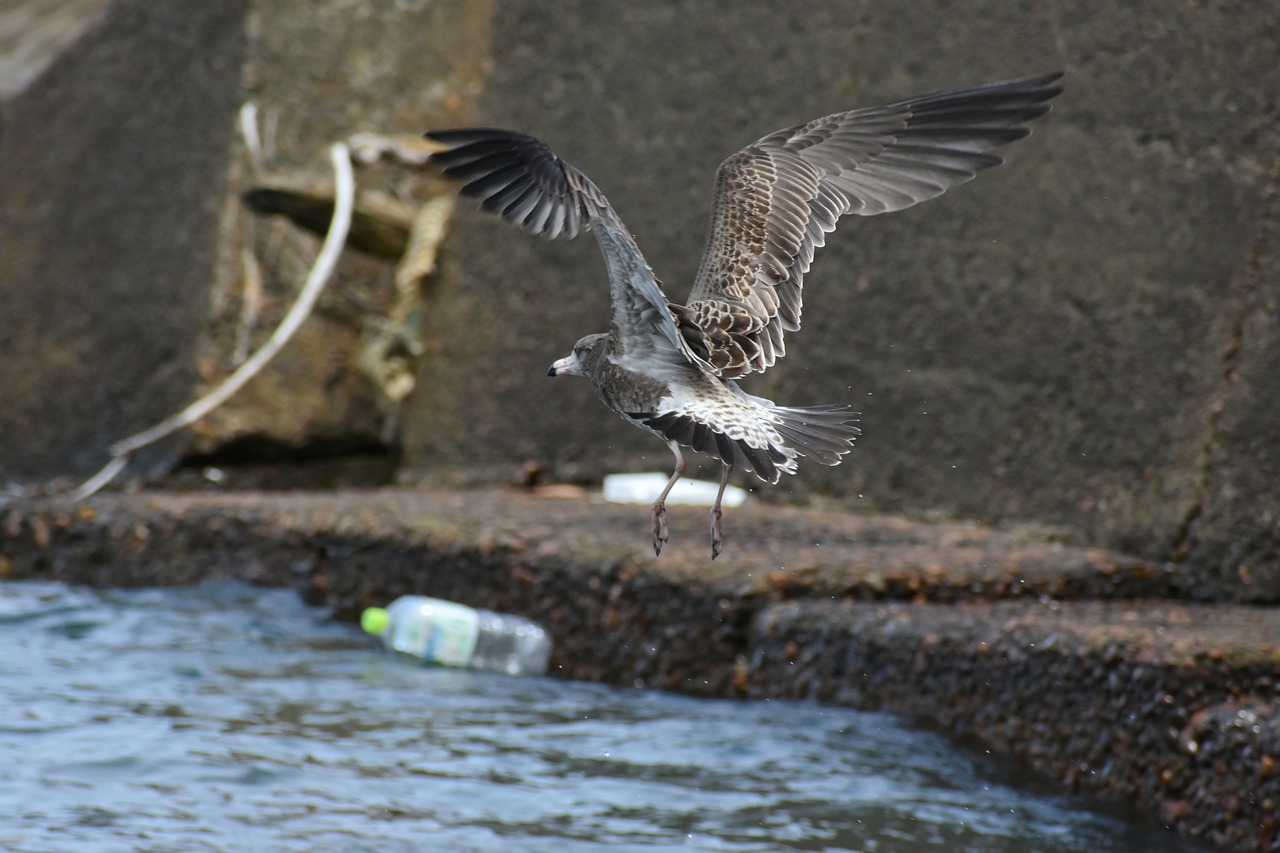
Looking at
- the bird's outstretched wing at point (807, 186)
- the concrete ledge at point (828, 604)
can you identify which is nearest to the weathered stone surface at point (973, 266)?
the concrete ledge at point (828, 604)

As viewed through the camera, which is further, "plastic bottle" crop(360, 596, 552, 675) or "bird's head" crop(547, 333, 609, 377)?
"plastic bottle" crop(360, 596, 552, 675)

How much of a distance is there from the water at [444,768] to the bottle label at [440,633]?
0.06m

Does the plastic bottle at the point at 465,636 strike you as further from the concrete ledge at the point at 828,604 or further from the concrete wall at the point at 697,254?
the concrete wall at the point at 697,254

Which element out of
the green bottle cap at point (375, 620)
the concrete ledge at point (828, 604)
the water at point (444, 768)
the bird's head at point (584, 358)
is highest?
the bird's head at point (584, 358)

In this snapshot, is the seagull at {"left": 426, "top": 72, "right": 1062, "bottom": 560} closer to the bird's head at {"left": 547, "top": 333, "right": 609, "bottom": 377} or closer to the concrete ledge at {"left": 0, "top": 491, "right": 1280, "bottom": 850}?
the bird's head at {"left": 547, "top": 333, "right": 609, "bottom": 377}

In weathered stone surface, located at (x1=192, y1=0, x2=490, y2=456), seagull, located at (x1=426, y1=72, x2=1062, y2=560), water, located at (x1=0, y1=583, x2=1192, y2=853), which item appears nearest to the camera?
seagull, located at (x1=426, y1=72, x2=1062, y2=560)

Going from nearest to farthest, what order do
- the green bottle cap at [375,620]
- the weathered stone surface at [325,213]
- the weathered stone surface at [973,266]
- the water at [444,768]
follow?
the water at [444,768] → the weathered stone surface at [973,266] → the green bottle cap at [375,620] → the weathered stone surface at [325,213]

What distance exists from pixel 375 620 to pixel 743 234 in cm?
201

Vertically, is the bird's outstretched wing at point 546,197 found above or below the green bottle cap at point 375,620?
→ above

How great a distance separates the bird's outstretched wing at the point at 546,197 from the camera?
293 centimetres

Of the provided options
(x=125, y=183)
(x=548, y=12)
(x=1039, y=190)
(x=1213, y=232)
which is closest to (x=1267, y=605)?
(x=1213, y=232)

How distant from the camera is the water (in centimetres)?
333

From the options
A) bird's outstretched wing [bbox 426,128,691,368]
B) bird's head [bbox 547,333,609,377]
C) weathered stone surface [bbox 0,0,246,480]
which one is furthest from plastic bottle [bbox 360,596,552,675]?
weathered stone surface [bbox 0,0,246,480]

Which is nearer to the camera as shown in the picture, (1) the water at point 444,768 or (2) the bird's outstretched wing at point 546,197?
(2) the bird's outstretched wing at point 546,197
